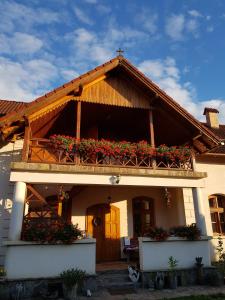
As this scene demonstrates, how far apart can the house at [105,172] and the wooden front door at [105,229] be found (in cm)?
4

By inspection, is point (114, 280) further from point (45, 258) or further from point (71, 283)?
A: point (45, 258)

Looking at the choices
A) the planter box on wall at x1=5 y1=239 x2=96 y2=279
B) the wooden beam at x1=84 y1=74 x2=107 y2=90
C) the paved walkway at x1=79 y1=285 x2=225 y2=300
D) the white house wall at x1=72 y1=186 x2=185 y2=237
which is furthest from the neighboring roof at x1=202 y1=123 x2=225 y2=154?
the planter box on wall at x1=5 y1=239 x2=96 y2=279

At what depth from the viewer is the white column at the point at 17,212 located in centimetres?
770

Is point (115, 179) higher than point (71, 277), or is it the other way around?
point (115, 179)

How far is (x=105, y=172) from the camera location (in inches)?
352

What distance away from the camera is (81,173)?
875cm

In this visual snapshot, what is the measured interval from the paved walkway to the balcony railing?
12.4ft

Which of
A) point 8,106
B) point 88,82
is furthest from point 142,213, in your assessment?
point 8,106

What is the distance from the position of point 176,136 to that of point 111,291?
6.83m

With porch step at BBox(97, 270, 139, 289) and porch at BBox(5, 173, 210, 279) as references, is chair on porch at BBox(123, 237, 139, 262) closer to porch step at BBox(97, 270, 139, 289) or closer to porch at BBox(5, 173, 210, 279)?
porch at BBox(5, 173, 210, 279)

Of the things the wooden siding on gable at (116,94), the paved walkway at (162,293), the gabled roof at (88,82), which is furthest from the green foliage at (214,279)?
the wooden siding on gable at (116,94)

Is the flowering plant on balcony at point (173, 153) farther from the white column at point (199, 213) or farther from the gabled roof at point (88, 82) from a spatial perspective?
the white column at point (199, 213)

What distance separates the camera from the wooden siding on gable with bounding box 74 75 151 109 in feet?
33.3

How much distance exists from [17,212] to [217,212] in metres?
8.78
